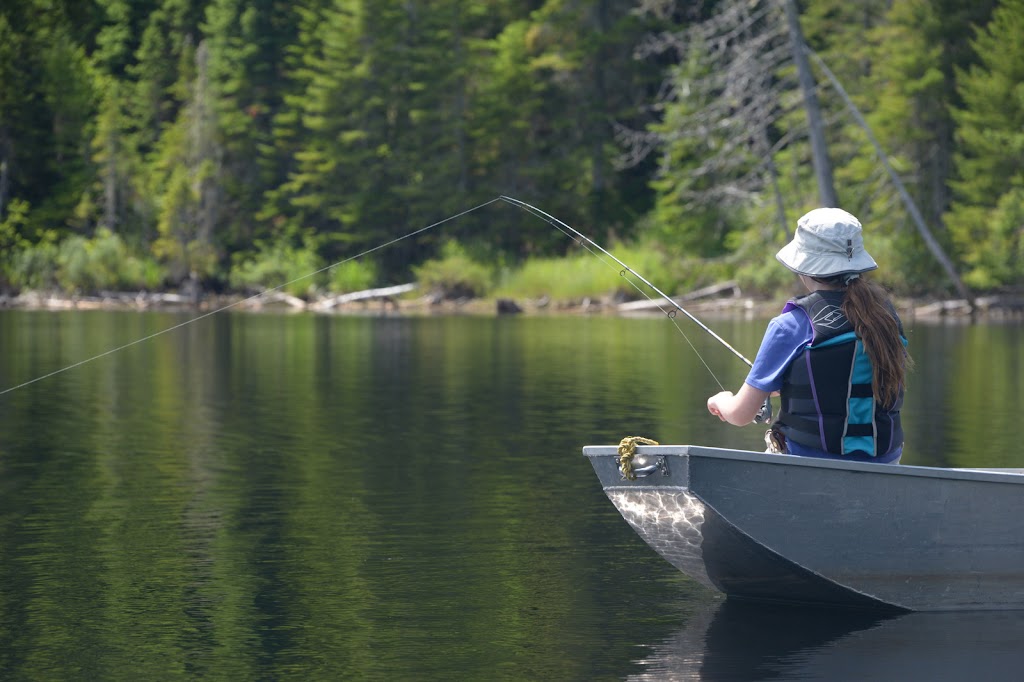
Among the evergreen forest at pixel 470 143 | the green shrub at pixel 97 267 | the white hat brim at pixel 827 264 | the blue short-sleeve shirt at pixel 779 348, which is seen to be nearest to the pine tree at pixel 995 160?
the evergreen forest at pixel 470 143

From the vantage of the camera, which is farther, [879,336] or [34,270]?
[34,270]

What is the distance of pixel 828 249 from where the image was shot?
7.31 metres

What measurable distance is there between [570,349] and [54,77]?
149 feet

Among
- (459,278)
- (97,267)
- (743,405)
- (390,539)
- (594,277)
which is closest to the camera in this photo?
(743,405)

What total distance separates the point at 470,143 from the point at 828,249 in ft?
182

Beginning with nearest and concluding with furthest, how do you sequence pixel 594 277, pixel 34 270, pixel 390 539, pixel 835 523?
pixel 835 523 → pixel 390 539 → pixel 594 277 → pixel 34 270

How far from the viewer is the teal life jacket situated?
725cm

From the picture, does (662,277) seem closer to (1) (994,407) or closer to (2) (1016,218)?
(2) (1016,218)

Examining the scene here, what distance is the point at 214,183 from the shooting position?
224 feet

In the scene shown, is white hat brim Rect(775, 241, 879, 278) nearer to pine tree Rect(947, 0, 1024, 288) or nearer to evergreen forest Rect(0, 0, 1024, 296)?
evergreen forest Rect(0, 0, 1024, 296)

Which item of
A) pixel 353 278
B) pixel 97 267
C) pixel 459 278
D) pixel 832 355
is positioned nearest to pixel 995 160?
pixel 459 278

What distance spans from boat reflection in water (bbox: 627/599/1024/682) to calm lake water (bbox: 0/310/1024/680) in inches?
0.8

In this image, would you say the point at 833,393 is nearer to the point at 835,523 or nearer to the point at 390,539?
the point at 835,523

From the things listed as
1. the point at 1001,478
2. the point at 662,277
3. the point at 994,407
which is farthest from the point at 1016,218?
the point at 1001,478
